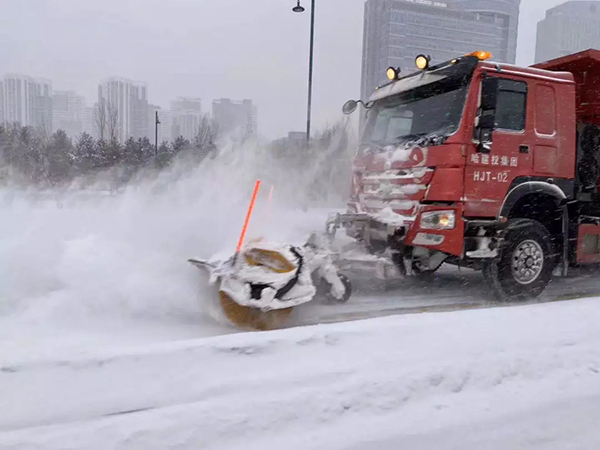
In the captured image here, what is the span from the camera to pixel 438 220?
550 centimetres

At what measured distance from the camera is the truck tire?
5.95 meters

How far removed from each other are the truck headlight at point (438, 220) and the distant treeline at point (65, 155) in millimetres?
23151

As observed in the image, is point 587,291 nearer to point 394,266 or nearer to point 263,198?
point 394,266

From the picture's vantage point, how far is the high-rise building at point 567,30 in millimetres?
62281

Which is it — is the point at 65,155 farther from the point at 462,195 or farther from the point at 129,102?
the point at 462,195

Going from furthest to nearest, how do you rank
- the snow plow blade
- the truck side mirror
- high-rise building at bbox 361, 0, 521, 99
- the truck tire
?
high-rise building at bbox 361, 0, 521, 99
the truck tire
the truck side mirror
the snow plow blade

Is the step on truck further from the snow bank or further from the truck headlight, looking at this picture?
the snow bank

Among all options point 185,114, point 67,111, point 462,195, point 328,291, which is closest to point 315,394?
point 328,291

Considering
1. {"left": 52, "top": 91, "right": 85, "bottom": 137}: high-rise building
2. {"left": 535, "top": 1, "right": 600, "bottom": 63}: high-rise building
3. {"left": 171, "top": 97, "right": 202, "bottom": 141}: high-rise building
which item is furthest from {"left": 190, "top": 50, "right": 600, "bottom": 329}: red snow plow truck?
{"left": 535, "top": 1, "right": 600, "bottom": 63}: high-rise building

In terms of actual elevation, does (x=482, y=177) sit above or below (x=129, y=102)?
below

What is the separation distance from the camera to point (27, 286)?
199 inches

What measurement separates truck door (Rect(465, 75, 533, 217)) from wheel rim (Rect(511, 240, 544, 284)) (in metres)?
0.73

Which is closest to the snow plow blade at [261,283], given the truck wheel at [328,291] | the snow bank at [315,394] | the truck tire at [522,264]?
the truck wheel at [328,291]

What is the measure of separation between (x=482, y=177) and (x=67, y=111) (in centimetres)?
6352
